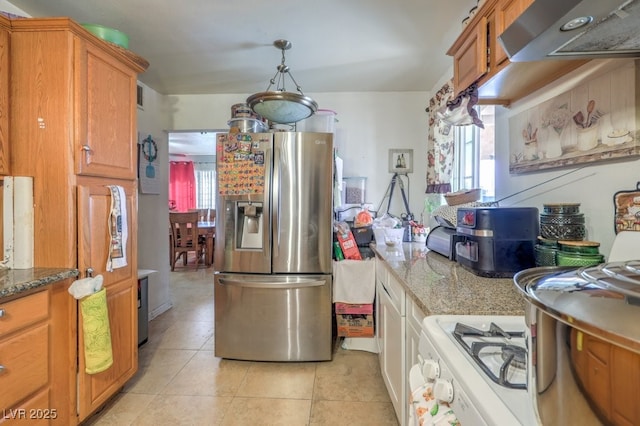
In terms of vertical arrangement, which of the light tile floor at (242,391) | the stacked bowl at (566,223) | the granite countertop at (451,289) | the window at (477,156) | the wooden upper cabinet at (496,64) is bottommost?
the light tile floor at (242,391)

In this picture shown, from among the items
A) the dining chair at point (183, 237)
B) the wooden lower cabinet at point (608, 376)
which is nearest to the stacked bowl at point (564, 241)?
the wooden lower cabinet at point (608, 376)

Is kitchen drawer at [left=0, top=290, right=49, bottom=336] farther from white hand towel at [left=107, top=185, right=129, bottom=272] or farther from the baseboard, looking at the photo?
the baseboard

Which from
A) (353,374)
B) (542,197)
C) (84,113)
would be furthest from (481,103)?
(84,113)

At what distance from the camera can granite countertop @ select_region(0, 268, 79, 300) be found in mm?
1119

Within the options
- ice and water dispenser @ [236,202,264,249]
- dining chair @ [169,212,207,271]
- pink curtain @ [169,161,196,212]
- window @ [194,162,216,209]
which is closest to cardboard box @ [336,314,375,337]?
ice and water dispenser @ [236,202,264,249]

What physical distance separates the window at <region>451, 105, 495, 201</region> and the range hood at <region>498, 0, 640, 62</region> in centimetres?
116

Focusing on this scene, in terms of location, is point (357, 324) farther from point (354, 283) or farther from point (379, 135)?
point (379, 135)

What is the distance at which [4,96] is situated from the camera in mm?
1350

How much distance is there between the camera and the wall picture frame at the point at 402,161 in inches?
121

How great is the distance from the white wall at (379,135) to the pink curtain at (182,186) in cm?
575

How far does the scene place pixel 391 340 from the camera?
1.58 metres

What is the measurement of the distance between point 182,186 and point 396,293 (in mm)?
7482

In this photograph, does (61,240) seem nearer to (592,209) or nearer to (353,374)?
(353,374)

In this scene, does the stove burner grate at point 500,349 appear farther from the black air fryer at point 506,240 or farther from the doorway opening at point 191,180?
the doorway opening at point 191,180
